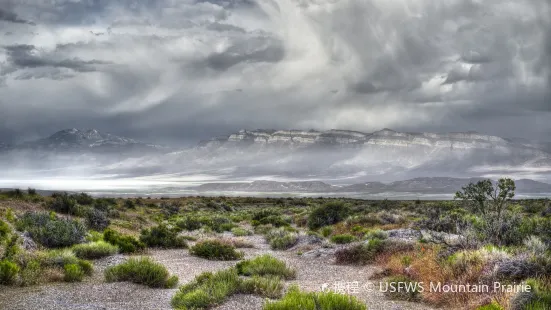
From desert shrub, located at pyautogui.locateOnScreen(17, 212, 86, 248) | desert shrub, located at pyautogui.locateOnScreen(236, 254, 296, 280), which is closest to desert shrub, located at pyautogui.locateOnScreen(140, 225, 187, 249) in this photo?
desert shrub, located at pyautogui.locateOnScreen(17, 212, 86, 248)

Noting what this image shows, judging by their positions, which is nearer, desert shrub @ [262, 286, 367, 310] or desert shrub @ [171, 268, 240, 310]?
desert shrub @ [262, 286, 367, 310]

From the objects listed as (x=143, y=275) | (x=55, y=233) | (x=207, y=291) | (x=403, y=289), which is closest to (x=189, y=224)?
(x=55, y=233)

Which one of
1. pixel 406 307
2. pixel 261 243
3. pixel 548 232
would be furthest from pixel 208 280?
pixel 261 243

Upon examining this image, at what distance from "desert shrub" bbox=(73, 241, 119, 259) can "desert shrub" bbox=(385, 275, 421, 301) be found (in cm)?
1119

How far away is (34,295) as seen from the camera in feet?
33.5

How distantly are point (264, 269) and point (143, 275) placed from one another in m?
3.68

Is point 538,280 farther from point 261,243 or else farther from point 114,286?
point 261,243

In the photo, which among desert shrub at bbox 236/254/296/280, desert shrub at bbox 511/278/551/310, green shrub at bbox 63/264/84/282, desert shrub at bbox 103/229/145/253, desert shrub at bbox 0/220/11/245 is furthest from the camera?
desert shrub at bbox 103/229/145/253

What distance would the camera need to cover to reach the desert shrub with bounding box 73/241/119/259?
1622 cm

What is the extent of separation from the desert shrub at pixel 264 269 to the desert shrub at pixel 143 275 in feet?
7.29

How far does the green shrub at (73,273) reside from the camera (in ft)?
40.0

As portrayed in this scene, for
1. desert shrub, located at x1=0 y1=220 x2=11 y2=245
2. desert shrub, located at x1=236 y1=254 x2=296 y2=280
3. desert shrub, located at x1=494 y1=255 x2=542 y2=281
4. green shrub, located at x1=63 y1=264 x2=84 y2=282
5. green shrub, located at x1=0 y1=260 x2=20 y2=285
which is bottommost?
desert shrub, located at x1=236 y1=254 x2=296 y2=280

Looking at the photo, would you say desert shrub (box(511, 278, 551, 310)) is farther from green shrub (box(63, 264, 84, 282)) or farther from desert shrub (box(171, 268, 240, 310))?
green shrub (box(63, 264, 84, 282))

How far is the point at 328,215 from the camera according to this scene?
111ft
